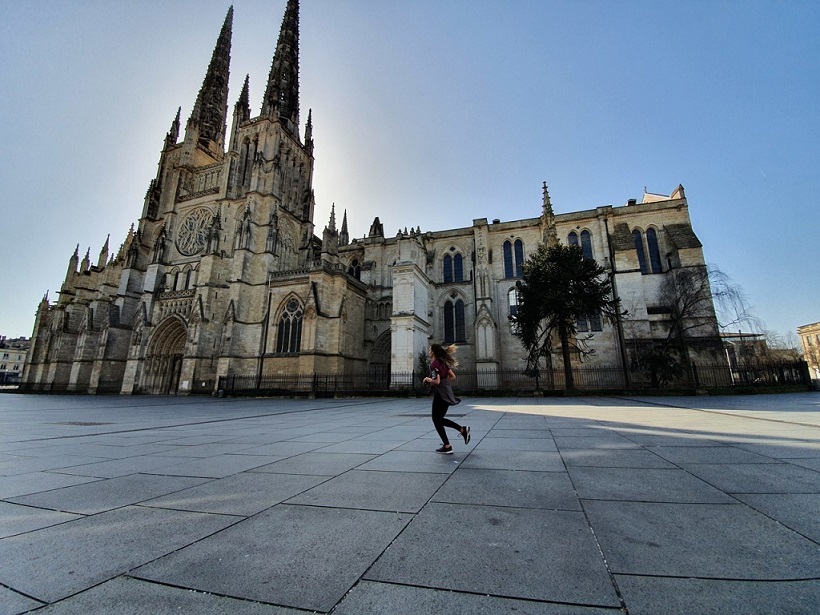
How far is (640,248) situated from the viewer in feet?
80.4

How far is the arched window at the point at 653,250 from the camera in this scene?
78.6 feet

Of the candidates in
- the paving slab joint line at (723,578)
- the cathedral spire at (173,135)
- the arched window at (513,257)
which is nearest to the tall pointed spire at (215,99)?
the cathedral spire at (173,135)

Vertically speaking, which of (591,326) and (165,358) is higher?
(591,326)

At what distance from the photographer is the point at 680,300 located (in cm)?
2062

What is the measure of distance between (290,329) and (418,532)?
75.1ft

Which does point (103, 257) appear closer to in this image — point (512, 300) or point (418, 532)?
point (512, 300)

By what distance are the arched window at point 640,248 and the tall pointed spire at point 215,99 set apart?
38.6 m

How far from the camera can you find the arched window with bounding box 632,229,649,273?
79.3ft

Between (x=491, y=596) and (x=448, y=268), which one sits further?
(x=448, y=268)

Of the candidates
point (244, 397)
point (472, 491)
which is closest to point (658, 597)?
point (472, 491)

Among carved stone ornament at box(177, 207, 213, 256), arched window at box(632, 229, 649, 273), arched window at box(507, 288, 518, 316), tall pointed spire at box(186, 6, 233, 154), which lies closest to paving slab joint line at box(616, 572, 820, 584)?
arched window at box(507, 288, 518, 316)

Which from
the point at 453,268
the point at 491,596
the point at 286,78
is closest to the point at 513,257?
the point at 453,268

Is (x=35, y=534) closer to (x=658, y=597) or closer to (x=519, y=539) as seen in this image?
(x=519, y=539)

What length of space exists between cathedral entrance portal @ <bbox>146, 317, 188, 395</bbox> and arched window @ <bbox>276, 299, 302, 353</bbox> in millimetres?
8241
